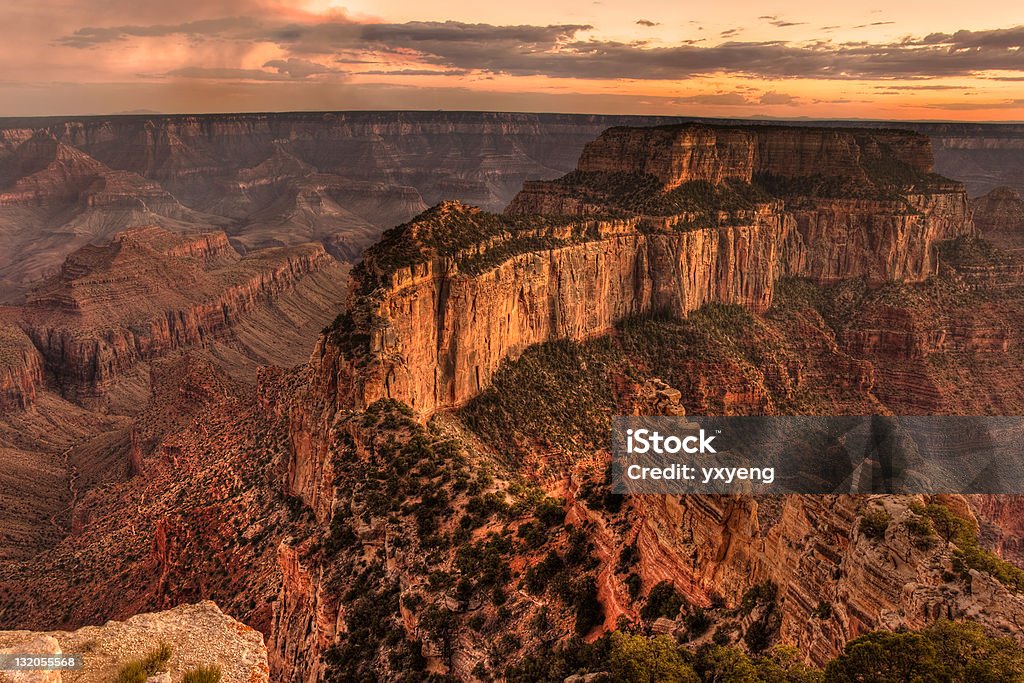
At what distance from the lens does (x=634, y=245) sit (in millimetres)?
90188

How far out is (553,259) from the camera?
78188 mm

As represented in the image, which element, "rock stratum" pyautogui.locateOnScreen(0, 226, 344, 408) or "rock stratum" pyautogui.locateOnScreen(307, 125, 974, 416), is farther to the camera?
"rock stratum" pyautogui.locateOnScreen(0, 226, 344, 408)

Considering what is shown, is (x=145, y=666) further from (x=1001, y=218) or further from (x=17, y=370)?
(x=1001, y=218)

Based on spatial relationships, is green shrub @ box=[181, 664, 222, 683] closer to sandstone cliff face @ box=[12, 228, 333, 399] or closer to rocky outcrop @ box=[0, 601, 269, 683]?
rocky outcrop @ box=[0, 601, 269, 683]

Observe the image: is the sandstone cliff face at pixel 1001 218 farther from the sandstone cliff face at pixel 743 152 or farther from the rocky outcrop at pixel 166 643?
the rocky outcrop at pixel 166 643

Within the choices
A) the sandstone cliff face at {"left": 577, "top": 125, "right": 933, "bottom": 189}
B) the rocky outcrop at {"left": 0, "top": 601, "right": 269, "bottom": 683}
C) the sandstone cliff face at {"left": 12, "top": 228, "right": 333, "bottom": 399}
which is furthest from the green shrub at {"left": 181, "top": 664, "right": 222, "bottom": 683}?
the sandstone cliff face at {"left": 12, "top": 228, "right": 333, "bottom": 399}

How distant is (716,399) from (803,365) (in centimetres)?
1848

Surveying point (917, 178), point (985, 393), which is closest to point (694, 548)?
point (985, 393)

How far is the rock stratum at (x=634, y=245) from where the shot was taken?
5716 cm

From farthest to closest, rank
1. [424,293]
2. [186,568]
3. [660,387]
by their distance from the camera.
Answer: [424,293] → [186,568] → [660,387]

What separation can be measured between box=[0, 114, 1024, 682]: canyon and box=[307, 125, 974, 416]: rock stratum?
1.27 ft

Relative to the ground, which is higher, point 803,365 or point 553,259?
point 553,259

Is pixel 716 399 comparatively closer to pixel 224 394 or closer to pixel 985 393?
pixel 985 393

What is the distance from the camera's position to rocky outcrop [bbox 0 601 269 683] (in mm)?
24812
